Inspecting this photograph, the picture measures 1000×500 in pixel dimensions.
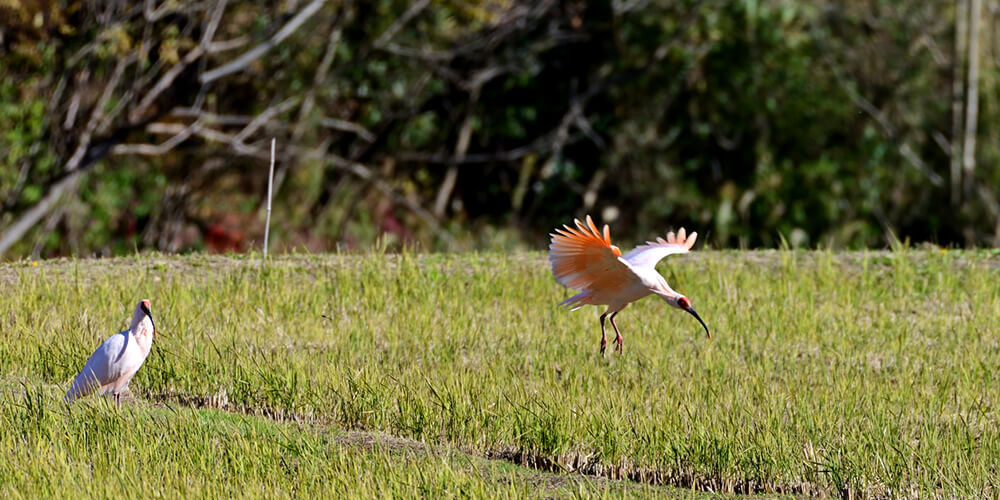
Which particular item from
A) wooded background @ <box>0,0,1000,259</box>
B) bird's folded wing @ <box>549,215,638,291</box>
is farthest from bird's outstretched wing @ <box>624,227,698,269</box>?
wooded background @ <box>0,0,1000,259</box>

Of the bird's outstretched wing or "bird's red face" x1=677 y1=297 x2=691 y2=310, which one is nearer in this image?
"bird's red face" x1=677 y1=297 x2=691 y2=310

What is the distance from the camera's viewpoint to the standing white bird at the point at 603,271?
615 cm

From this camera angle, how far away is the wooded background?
14.9 meters

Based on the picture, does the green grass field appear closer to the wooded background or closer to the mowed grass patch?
the mowed grass patch

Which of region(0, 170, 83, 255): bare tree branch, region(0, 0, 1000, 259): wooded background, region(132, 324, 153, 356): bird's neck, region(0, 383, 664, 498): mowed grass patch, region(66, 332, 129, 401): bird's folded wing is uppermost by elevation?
region(0, 0, 1000, 259): wooded background

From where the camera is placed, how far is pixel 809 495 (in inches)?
216

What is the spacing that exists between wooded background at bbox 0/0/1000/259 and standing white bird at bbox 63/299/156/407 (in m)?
8.57

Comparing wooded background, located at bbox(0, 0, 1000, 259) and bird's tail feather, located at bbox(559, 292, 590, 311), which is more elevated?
wooded background, located at bbox(0, 0, 1000, 259)

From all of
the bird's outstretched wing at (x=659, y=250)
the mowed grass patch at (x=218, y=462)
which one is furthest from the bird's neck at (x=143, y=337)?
the bird's outstretched wing at (x=659, y=250)

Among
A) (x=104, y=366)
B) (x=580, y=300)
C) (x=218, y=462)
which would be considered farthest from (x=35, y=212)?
(x=218, y=462)

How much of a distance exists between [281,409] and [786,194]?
10.7 meters

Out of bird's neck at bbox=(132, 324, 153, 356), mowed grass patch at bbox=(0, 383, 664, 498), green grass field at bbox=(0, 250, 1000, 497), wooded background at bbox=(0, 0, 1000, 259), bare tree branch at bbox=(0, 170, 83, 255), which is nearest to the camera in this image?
mowed grass patch at bbox=(0, 383, 664, 498)

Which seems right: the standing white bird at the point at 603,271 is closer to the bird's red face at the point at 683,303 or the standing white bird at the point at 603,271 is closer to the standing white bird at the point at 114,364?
the bird's red face at the point at 683,303

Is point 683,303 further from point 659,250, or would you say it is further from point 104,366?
point 104,366
